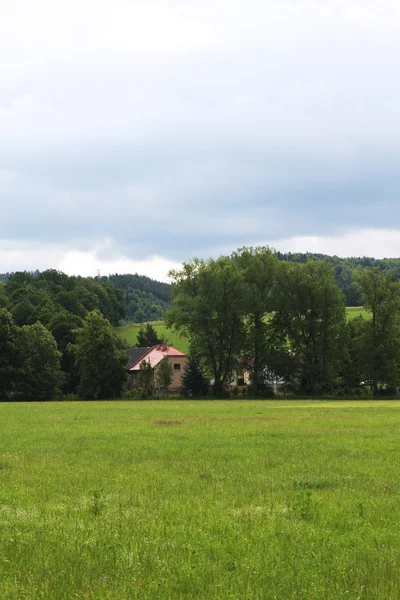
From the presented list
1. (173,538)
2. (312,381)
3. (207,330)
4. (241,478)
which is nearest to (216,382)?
(207,330)

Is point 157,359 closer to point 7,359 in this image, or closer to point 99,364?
point 99,364

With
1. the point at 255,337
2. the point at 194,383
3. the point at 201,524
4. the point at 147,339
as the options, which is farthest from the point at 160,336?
the point at 201,524

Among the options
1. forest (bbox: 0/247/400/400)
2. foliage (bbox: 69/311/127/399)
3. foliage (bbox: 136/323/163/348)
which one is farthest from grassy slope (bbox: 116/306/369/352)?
forest (bbox: 0/247/400/400)

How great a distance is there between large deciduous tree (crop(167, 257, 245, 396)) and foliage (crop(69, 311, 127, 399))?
9.91 meters

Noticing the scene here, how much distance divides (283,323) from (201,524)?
82.3 metres

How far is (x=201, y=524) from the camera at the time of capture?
1010 cm

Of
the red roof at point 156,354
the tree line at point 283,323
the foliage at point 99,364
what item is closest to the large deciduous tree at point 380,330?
the tree line at point 283,323

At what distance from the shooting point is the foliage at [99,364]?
90062 millimetres

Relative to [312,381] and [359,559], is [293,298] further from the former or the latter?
[359,559]

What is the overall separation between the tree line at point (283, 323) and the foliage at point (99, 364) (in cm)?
1017

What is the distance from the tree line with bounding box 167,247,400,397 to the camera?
8762cm

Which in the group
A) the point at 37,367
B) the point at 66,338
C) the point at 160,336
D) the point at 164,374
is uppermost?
the point at 160,336

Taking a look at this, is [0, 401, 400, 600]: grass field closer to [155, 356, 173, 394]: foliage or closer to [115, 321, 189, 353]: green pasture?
[155, 356, 173, 394]: foliage

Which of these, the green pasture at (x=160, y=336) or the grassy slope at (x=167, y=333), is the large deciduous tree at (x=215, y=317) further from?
the grassy slope at (x=167, y=333)
